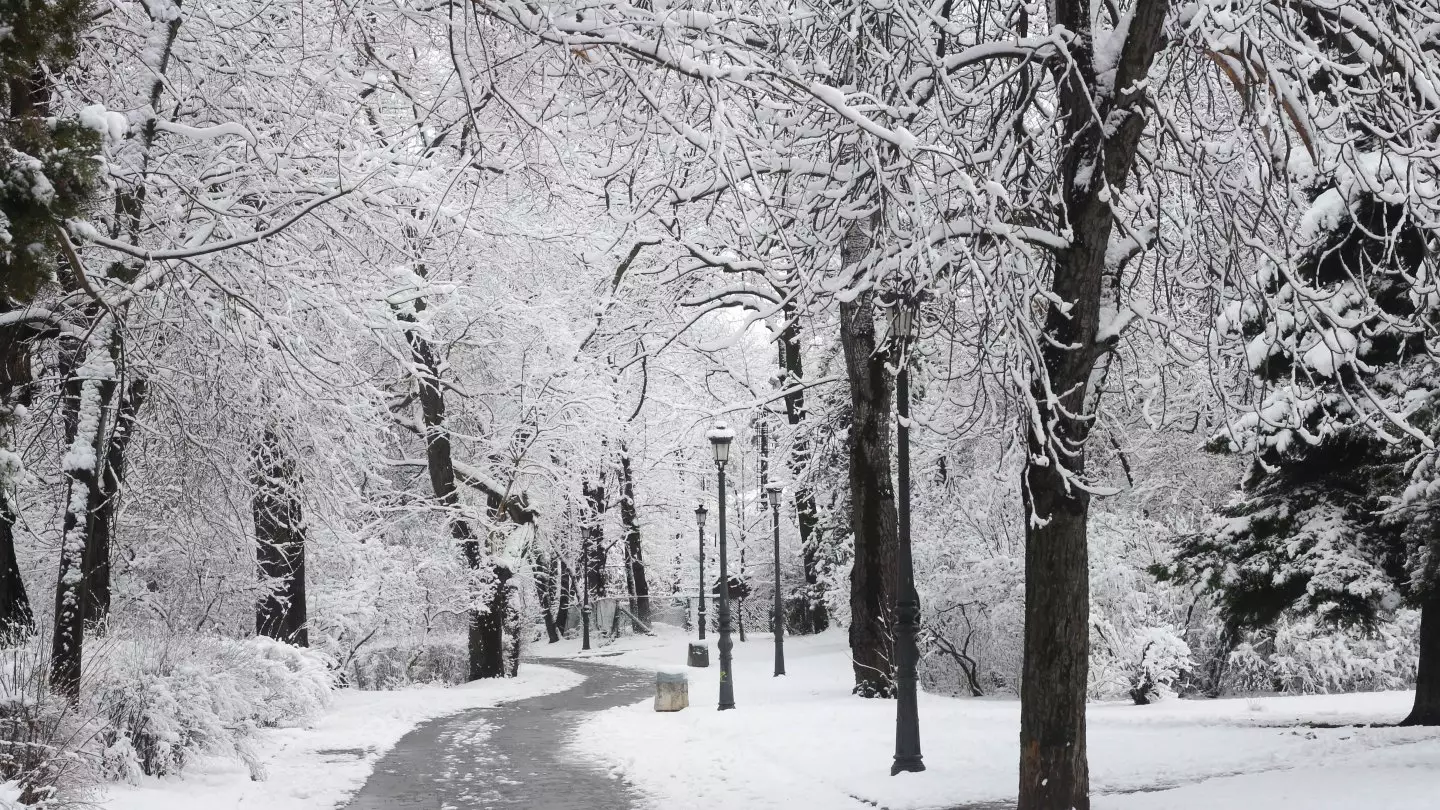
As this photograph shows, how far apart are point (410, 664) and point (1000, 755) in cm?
2083

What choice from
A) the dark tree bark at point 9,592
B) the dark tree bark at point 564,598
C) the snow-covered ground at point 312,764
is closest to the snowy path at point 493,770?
the snow-covered ground at point 312,764

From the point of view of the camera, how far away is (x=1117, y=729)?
13336 mm

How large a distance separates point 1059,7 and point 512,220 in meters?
17.6

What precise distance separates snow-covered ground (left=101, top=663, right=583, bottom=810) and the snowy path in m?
0.30

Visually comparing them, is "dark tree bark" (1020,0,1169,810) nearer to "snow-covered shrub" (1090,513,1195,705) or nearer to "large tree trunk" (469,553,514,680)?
"snow-covered shrub" (1090,513,1195,705)

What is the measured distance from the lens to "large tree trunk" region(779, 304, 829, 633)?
3146cm

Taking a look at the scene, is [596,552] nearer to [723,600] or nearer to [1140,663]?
[723,600]

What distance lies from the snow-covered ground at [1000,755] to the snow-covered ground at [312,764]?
9.43 feet

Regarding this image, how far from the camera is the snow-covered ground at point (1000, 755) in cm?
894

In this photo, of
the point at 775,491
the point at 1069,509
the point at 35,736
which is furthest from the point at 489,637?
the point at 1069,509

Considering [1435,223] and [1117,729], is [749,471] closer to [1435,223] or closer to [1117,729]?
[1117,729]

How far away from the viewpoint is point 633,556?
51625 millimetres

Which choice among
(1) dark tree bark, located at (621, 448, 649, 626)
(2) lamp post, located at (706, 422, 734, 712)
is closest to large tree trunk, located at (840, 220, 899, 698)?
(2) lamp post, located at (706, 422, 734, 712)

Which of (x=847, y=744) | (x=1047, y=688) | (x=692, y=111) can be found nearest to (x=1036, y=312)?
(x=1047, y=688)
